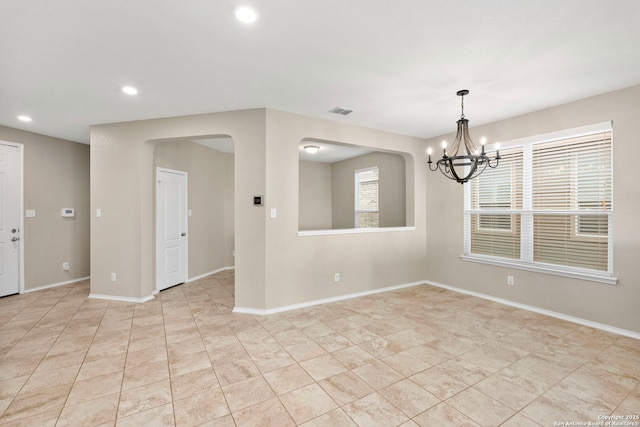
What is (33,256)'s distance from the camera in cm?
474

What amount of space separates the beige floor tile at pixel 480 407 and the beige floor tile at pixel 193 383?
1.76 m

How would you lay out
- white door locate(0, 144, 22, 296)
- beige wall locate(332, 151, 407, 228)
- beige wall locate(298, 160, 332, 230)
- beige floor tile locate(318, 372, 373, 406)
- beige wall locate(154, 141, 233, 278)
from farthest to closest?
beige wall locate(298, 160, 332, 230) → beige wall locate(332, 151, 407, 228) → beige wall locate(154, 141, 233, 278) → white door locate(0, 144, 22, 296) → beige floor tile locate(318, 372, 373, 406)

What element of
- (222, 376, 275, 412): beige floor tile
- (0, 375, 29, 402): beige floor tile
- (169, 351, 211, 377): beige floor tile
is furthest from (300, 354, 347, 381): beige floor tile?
(0, 375, 29, 402): beige floor tile

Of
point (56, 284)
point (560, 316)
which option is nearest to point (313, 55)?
point (560, 316)

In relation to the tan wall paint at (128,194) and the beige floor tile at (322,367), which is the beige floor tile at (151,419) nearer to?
the beige floor tile at (322,367)

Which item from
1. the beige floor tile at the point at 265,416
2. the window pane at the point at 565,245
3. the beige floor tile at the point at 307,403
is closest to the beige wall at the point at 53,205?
the beige floor tile at the point at 265,416

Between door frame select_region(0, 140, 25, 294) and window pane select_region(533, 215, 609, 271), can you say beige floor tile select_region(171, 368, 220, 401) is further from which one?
door frame select_region(0, 140, 25, 294)

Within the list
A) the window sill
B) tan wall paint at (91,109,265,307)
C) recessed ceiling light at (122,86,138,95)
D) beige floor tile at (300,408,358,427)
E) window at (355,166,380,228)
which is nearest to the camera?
beige floor tile at (300,408,358,427)

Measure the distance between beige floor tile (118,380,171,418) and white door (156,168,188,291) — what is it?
271cm

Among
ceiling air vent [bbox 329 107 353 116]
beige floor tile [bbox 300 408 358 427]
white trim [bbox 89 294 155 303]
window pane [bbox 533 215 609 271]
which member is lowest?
beige floor tile [bbox 300 408 358 427]

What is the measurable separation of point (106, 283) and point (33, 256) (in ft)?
5.36

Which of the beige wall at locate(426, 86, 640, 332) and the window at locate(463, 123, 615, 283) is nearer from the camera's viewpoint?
the beige wall at locate(426, 86, 640, 332)

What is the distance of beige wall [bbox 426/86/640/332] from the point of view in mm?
3057

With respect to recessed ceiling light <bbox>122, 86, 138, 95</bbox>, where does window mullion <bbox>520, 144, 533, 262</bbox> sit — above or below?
below
